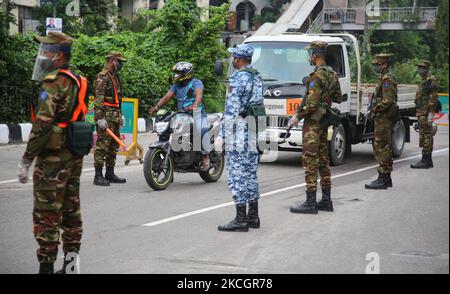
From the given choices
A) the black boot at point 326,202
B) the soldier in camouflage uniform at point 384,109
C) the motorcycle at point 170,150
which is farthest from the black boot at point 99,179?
the soldier in camouflage uniform at point 384,109

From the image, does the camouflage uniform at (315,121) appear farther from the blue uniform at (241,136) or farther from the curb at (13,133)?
the curb at (13,133)

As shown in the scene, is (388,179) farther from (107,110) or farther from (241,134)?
(241,134)

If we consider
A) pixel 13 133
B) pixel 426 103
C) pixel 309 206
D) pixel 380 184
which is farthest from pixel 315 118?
pixel 13 133

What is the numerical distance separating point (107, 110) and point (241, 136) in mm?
3972

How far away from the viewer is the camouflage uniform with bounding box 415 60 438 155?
14.5 m

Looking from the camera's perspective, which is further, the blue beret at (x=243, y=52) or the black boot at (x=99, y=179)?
the black boot at (x=99, y=179)

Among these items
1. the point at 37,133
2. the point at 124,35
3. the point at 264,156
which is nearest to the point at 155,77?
the point at 124,35

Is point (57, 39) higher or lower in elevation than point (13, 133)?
higher

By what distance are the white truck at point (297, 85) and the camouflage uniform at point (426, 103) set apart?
3.96ft

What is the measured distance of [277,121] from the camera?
1466cm

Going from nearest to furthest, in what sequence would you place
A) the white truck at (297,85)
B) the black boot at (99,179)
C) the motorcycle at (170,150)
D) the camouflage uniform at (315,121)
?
the camouflage uniform at (315,121)
the motorcycle at (170,150)
the black boot at (99,179)
the white truck at (297,85)

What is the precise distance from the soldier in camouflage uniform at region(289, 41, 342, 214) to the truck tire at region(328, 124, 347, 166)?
15.8ft

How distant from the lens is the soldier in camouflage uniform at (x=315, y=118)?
9.62 meters

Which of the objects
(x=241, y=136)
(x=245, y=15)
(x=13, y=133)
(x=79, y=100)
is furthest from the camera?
(x=245, y=15)
